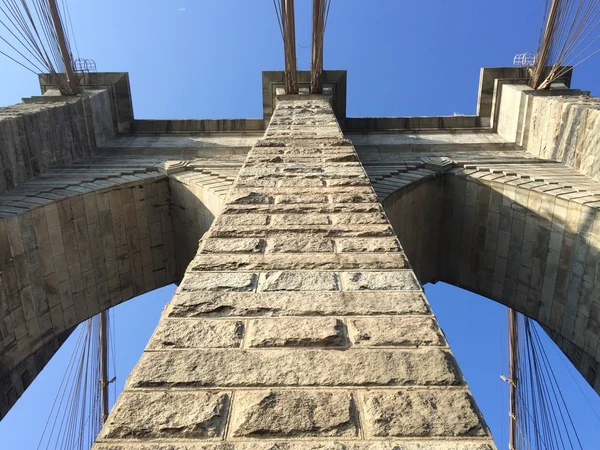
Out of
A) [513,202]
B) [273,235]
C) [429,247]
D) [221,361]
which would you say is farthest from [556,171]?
[221,361]

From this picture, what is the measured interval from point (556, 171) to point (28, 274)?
26.8ft

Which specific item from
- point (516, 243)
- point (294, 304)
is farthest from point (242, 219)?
point (516, 243)

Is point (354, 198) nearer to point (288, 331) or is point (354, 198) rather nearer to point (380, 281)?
point (380, 281)

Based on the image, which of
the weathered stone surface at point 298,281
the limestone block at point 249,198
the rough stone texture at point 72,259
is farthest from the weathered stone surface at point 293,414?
the rough stone texture at point 72,259

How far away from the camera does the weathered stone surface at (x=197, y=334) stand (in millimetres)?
2332

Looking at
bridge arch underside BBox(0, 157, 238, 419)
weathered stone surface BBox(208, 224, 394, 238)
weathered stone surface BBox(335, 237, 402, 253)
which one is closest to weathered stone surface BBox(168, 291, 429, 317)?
weathered stone surface BBox(335, 237, 402, 253)

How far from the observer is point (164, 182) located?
810 centimetres

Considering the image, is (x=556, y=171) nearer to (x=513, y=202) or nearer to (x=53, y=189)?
(x=513, y=202)

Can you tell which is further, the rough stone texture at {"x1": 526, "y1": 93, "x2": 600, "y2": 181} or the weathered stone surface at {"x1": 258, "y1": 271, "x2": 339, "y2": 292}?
the rough stone texture at {"x1": 526, "y1": 93, "x2": 600, "y2": 181}

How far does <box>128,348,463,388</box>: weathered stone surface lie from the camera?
211 cm

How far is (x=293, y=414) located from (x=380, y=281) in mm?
1162

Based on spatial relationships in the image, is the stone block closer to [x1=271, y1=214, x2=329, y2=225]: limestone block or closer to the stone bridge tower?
the stone bridge tower

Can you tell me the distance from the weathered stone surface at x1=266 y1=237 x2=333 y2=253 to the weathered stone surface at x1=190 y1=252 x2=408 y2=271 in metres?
0.06

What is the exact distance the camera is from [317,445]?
178 cm
